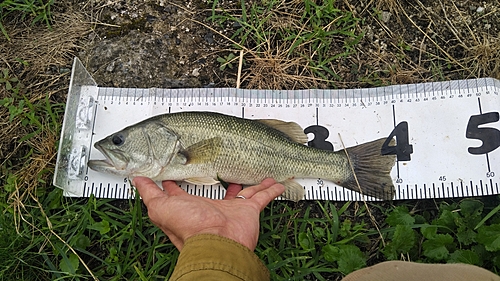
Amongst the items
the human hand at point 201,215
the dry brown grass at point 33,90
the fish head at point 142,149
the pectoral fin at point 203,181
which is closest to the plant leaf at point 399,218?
the human hand at point 201,215

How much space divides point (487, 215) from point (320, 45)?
223cm

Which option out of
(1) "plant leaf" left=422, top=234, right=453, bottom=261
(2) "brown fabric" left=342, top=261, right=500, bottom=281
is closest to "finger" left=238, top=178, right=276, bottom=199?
(2) "brown fabric" left=342, top=261, right=500, bottom=281

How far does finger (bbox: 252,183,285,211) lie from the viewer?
131 inches

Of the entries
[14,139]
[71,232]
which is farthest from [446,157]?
[14,139]

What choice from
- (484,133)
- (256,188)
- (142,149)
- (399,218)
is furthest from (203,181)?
(484,133)

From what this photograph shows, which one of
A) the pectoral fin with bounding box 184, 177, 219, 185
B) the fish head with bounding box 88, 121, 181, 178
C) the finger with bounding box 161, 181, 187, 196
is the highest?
the fish head with bounding box 88, 121, 181, 178

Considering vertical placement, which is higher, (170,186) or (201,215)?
(201,215)

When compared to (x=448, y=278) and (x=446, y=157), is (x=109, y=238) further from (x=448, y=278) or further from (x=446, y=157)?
(x=446, y=157)

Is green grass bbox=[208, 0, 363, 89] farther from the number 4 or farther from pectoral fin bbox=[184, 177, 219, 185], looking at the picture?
pectoral fin bbox=[184, 177, 219, 185]

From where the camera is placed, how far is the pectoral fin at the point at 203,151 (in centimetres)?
357

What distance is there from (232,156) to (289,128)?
61 cm

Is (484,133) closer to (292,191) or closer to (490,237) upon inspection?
(490,237)

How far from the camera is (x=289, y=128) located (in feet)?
12.4

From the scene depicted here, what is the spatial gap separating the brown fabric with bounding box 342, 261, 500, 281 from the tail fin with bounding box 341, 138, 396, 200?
3.00 ft
